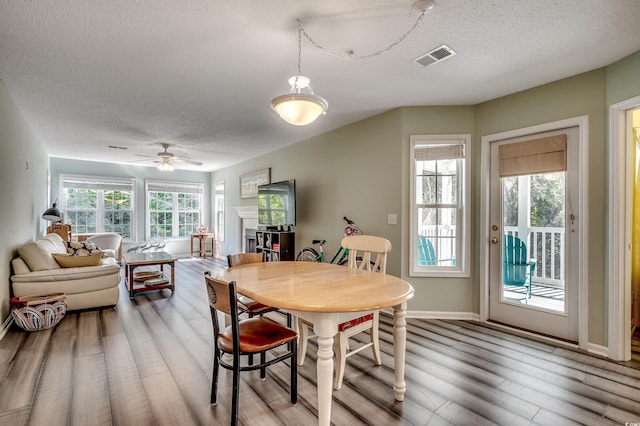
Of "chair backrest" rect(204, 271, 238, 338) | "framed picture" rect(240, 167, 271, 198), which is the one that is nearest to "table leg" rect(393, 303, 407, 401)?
"chair backrest" rect(204, 271, 238, 338)

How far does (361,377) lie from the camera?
2.24m

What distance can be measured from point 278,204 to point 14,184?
335cm

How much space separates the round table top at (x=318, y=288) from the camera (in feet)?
4.94

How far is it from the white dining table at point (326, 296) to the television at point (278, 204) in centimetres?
275

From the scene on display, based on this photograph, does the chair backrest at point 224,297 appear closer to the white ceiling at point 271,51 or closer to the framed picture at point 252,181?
the white ceiling at point 271,51

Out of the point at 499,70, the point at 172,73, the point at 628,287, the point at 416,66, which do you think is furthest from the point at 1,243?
the point at 628,287

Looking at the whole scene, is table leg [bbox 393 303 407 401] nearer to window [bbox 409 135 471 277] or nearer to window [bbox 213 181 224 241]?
window [bbox 409 135 471 277]

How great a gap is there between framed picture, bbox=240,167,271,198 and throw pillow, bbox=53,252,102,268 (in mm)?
3328

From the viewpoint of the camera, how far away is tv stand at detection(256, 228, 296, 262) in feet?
17.4

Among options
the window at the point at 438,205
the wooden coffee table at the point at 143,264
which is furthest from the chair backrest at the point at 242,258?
the wooden coffee table at the point at 143,264

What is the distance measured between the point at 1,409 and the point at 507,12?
3.96 metres

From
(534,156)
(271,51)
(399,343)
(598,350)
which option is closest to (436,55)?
(271,51)

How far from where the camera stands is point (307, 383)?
217 cm

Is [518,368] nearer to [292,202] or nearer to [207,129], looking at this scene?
[292,202]
